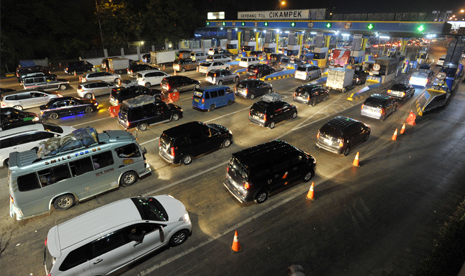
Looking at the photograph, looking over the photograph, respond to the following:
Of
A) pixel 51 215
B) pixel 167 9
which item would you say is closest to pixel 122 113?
pixel 51 215

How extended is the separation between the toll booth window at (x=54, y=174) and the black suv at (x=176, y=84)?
15.4 m

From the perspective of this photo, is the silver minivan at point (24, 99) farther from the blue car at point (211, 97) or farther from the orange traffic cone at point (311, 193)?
the orange traffic cone at point (311, 193)

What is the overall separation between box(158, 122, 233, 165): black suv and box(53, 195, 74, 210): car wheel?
4195 mm

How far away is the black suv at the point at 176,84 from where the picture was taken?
23.3 m

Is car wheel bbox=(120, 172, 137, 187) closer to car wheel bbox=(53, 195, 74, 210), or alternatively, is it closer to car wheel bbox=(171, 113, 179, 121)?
car wheel bbox=(53, 195, 74, 210)

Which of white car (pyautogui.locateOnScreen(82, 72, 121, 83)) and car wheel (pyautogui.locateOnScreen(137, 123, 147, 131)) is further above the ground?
white car (pyautogui.locateOnScreen(82, 72, 121, 83))

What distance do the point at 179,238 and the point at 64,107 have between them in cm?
1557

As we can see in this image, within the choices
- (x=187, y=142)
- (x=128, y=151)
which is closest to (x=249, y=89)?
(x=187, y=142)

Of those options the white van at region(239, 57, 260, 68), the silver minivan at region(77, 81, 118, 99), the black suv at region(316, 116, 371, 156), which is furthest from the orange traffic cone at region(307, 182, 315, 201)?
the white van at region(239, 57, 260, 68)

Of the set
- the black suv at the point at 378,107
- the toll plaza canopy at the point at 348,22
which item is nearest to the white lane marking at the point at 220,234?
the black suv at the point at 378,107

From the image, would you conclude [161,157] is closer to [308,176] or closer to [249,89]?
[308,176]

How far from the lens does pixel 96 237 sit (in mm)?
6168

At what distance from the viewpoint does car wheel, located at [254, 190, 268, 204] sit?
9.46 metres

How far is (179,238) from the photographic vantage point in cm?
768
